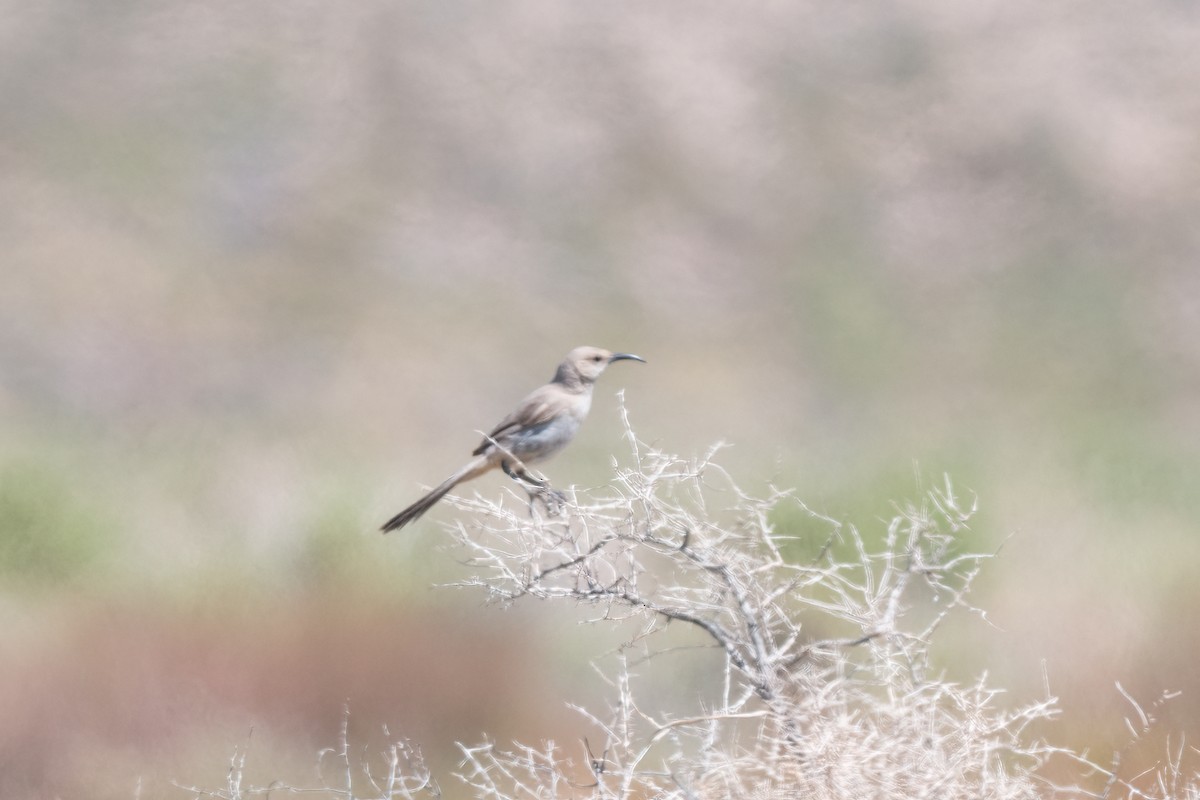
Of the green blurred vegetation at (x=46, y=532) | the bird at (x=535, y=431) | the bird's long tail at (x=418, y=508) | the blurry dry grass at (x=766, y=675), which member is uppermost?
the green blurred vegetation at (x=46, y=532)

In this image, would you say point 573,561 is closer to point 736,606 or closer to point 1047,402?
point 736,606

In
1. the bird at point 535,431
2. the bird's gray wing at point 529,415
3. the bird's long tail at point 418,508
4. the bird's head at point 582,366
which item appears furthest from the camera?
the bird's head at point 582,366

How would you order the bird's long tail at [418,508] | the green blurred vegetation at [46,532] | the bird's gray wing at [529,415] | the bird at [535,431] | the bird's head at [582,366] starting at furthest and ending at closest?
1. the green blurred vegetation at [46,532]
2. the bird's head at [582,366]
3. the bird's gray wing at [529,415]
4. the bird at [535,431]
5. the bird's long tail at [418,508]

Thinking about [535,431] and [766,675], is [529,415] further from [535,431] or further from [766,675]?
[766,675]

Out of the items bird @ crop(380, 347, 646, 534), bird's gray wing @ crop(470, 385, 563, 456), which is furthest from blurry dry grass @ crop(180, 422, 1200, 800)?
bird's gray wing @ crop(470, 385, 563, 456)

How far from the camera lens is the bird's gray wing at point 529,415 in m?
6.27

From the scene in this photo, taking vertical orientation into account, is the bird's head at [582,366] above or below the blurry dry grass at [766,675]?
above

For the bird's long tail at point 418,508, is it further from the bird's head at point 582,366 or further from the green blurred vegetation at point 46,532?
the green blurred vegetation at point 46,532

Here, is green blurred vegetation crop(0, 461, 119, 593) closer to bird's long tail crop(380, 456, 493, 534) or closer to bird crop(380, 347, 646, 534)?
bird crop(380, 347, 646, 534)

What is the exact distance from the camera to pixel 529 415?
247 inches

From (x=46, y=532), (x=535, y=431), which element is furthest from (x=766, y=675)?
(x=46, y=532)

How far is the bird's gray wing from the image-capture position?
627cm

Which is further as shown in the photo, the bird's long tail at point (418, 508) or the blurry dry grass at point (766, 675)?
the bird's long tail at point (418, 508)

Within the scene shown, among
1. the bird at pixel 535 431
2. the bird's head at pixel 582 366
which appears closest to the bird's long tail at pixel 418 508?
the bird at pixel 535 431
